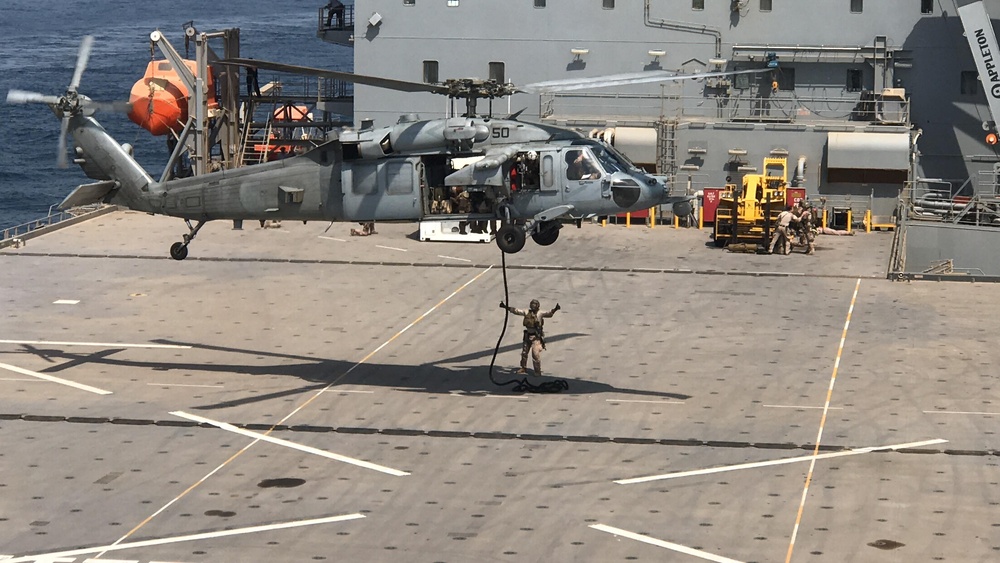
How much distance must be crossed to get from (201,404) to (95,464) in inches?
175

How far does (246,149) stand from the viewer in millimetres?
61469

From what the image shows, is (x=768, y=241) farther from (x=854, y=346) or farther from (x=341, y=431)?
(x=341, y=431)

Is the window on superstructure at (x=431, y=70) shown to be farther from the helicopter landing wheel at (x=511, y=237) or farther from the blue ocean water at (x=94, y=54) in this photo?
the blue ocean water at (x=94, y=54)

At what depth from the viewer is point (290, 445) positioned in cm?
2870

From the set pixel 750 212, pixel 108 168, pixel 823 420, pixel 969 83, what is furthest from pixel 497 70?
pixel 823 420

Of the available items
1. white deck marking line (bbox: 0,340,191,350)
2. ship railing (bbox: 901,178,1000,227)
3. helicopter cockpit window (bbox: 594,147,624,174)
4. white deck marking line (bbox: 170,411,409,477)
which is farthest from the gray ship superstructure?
white deck marking line (bbox: 170,411,409,477)

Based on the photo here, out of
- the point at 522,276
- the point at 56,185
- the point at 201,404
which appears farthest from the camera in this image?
the point at 56,185

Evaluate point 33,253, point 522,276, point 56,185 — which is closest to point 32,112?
point 56,185

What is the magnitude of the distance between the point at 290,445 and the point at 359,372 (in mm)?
5848

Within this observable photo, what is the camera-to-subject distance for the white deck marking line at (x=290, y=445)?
2722 cm

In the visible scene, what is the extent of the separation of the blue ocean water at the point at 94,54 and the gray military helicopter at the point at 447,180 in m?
45.9

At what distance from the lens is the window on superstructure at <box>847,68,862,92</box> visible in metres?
56.3

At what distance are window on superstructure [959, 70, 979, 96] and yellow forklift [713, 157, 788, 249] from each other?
10.6 metres

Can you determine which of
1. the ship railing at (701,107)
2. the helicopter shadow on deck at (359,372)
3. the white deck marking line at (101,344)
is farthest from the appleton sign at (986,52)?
the white deck marking line at (101,344)
